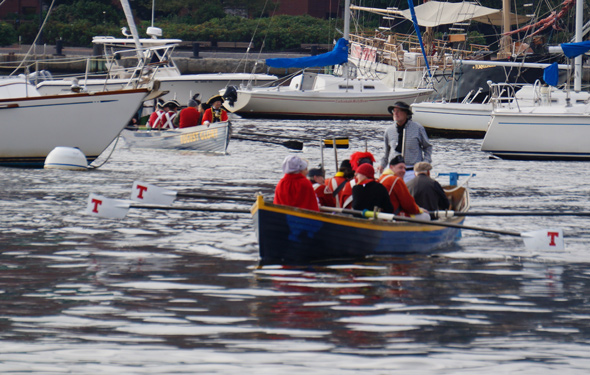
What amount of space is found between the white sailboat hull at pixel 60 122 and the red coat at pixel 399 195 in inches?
502

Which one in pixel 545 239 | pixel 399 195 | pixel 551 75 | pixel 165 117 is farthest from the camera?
pixel 551 75

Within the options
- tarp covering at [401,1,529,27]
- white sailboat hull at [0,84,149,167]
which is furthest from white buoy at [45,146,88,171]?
tarp covering at [401,1,529,27]

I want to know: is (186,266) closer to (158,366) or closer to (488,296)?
(488,296)

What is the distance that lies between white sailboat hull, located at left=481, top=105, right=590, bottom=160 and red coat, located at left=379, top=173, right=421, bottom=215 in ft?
52.1

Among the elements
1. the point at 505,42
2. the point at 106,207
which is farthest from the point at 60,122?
the point at 505,42

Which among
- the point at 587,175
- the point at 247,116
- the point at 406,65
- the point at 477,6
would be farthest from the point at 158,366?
the point at 477,6

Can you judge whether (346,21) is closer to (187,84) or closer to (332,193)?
(187,84)

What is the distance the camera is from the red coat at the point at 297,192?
1298 cm

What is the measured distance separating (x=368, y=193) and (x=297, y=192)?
0.96 m

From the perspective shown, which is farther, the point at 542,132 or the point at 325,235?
the point at 542,132

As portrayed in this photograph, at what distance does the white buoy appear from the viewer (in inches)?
953

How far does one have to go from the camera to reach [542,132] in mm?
29344

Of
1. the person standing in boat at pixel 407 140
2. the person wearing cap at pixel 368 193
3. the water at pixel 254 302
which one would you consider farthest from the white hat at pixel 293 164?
the person standing in boat at pixel 407 140

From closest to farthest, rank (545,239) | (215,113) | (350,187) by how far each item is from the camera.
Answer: (545,239)
(350,187)
(215,113)
